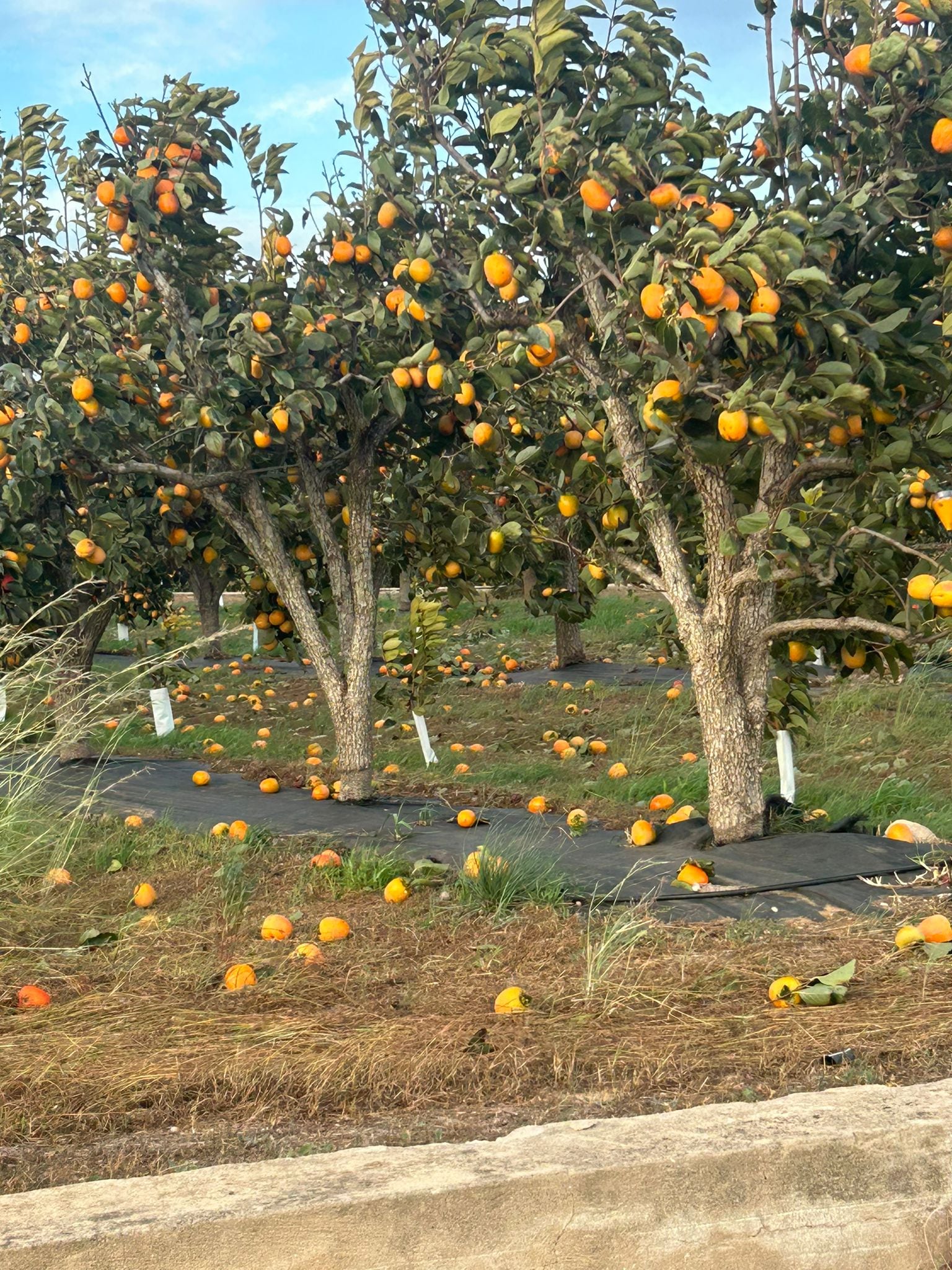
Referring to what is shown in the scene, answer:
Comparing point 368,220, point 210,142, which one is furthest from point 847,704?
point 210,142

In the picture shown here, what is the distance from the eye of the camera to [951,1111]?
2447 mm

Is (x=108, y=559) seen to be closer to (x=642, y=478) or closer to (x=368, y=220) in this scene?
(x=368, y=220)

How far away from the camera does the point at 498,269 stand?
14.5ft

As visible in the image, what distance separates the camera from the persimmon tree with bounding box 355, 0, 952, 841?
12.8 feet

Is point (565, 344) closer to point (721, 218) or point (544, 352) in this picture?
point (544, 352)

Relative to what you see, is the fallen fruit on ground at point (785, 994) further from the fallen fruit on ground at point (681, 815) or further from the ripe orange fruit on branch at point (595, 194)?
the ripe orange fruit on branch at point (595, 194)

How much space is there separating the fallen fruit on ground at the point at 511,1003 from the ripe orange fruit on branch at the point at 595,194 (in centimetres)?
274

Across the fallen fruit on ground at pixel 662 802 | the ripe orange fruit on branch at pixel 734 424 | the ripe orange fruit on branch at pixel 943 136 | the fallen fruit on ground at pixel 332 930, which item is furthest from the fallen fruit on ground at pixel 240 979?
the ripe orange fruit on branch at pixel 943 136

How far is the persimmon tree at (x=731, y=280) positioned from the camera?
391cm

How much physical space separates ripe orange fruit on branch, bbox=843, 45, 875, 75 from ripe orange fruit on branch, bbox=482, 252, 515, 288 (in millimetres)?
1388

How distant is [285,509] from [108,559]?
1.24 m

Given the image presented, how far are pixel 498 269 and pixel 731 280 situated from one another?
1007 mm

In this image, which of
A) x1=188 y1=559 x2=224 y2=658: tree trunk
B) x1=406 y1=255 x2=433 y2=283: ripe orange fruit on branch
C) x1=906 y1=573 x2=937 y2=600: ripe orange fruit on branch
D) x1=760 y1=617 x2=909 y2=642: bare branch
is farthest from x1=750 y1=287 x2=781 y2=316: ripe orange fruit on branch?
x1=188 y1=559 x2=224 y2=658: tree trunk

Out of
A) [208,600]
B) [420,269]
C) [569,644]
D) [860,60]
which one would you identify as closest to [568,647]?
[569,644]
